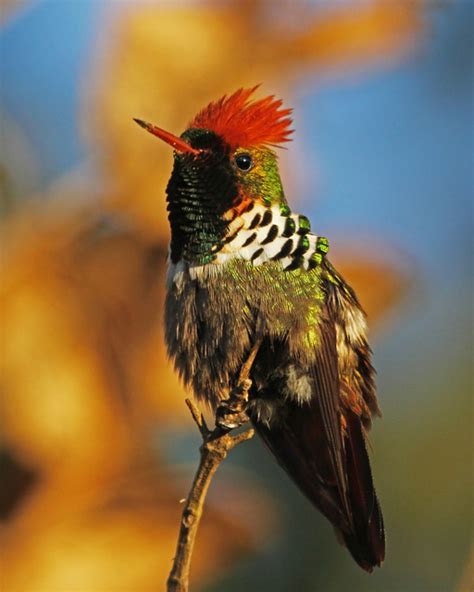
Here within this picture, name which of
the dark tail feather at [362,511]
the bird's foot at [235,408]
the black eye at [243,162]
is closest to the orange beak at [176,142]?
the black eye at [243,162]

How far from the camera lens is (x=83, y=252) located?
331 centimetres

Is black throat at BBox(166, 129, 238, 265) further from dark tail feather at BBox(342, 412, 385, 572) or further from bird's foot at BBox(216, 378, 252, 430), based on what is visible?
dark tail feather at BBox(342, 412, 385, 572)

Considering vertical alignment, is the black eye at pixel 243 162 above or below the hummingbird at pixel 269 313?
above

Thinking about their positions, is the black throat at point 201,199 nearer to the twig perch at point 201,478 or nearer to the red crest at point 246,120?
the red crest at point 246,120

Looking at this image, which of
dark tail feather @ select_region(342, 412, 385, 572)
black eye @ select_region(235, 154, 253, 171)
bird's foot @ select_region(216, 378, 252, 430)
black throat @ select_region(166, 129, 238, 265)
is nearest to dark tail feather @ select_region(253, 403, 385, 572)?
dark tail feather @ select_region(342, 412, 385, 572)

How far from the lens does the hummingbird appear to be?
2309mm

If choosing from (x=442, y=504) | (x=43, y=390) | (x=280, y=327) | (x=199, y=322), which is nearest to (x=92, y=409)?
(x=43, y=390)

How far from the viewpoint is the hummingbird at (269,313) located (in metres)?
2.31

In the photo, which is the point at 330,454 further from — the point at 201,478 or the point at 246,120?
the point at 246,120

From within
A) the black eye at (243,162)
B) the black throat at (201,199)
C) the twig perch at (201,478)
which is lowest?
the twig perch at (201,478)

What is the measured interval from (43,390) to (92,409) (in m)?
0.20

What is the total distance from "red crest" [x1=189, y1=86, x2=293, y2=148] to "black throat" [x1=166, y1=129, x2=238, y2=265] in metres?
0.04

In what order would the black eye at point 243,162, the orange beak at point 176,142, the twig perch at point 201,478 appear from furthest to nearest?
the black eye at point 243,162
the orange beak at point 176,142
the twig perch at point 201,478

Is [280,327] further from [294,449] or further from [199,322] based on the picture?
[294,449]
